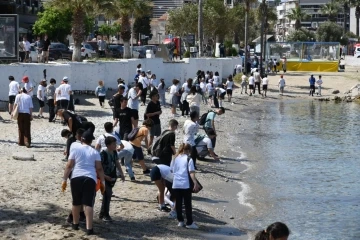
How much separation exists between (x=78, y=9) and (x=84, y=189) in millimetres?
26158

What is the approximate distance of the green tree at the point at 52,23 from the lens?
5741cm

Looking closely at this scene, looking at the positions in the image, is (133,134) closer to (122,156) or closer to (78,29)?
(122,156)

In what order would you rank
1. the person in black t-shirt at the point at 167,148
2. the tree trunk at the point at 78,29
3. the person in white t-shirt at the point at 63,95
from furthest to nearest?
1. the tree trunk at the point at 78,29
2. the person in white t-shirt at the point at 63,95
3. the person in black t-shirt at the point at 167,148

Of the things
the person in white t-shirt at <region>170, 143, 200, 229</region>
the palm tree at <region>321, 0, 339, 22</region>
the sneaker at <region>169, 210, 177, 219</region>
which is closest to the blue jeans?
the sneaker at <region>169, 210, 177, 219</region>

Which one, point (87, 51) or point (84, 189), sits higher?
point (87, 51)

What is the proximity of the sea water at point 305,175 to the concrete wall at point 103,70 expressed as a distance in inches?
274

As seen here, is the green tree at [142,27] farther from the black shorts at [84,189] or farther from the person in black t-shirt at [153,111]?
the black shorts at [84,189]

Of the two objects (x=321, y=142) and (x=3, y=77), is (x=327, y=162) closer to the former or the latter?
(x=321, y=142)

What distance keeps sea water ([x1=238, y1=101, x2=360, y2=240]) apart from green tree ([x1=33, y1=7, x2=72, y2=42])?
86.1ft

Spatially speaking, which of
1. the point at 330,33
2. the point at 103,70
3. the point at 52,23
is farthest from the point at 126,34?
the point at 330,33

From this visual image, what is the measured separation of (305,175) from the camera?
64.7 ft

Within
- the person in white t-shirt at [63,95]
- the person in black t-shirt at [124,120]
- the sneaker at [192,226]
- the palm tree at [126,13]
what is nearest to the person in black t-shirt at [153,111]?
the person in black t-shirt at [124,120]

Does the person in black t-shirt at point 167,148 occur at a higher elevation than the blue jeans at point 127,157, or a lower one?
higher

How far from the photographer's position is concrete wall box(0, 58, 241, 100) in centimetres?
2798
